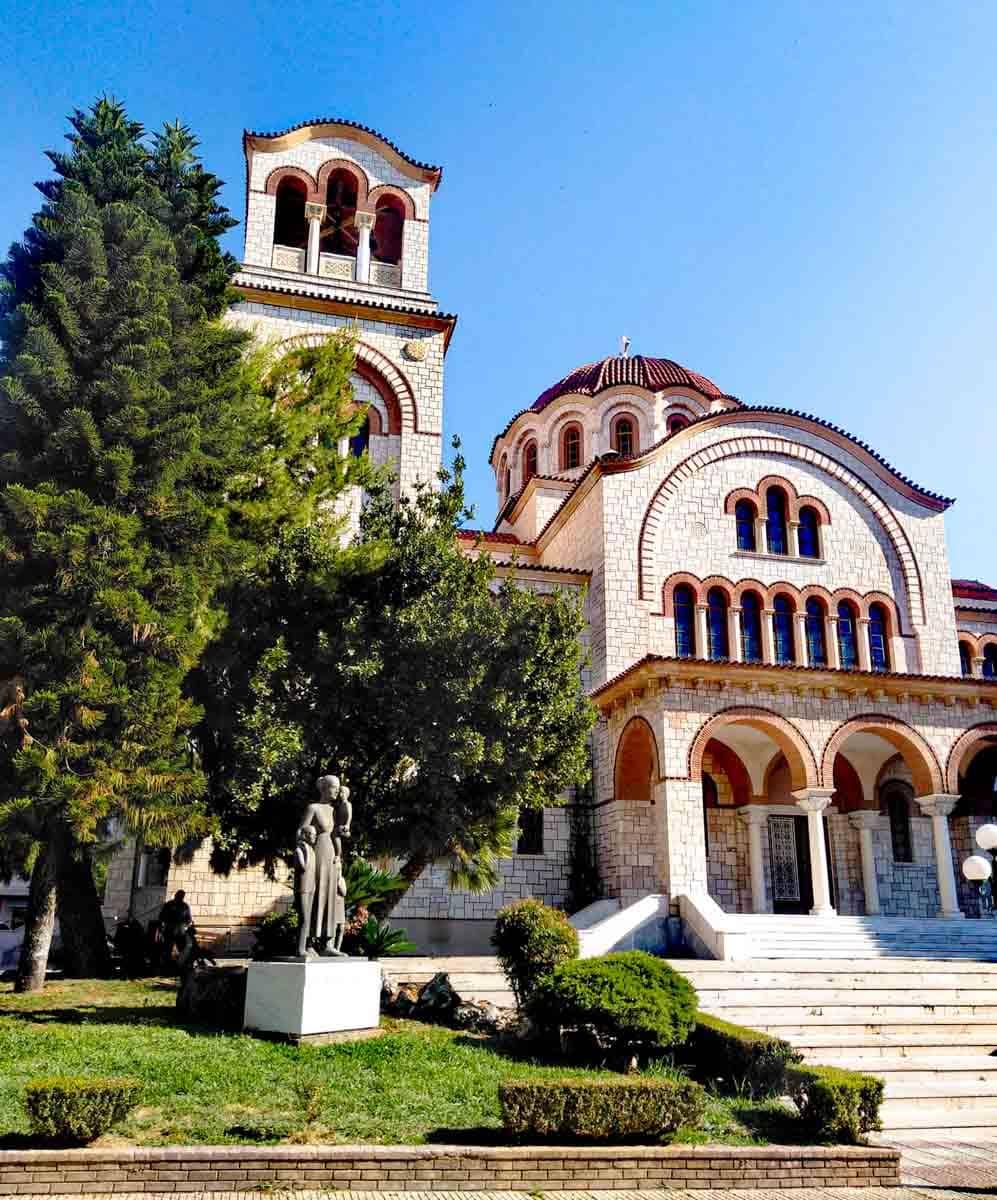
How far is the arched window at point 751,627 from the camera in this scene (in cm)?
2283

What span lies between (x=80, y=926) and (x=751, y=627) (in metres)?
15.3

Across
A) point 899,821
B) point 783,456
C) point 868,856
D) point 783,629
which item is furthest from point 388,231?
point 899,821

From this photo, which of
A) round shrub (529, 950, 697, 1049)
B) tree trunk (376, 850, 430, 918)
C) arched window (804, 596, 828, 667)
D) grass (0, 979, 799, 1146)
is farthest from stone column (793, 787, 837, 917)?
grass (0, 979, 799, 1146)

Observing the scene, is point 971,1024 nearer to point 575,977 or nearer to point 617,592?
point 575,977

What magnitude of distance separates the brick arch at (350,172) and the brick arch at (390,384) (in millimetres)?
4027

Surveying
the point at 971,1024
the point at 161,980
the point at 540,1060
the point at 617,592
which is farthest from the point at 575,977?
the point at 617,592

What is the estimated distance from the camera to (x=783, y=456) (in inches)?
964

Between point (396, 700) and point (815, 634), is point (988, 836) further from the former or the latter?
point (815, 634)

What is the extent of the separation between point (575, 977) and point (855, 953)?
7985 millimetres

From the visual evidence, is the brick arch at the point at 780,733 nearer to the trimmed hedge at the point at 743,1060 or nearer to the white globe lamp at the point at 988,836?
the white globe lamp at the point at 988,836

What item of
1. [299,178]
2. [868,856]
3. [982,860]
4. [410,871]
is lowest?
[410,871]

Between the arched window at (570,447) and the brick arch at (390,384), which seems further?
the arched window at (570,447)

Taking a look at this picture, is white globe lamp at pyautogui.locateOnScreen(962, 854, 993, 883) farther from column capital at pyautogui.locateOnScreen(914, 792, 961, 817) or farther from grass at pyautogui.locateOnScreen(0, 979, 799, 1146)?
grass at pyautogui.locateOnScreen(0, 979, 799, 1146)

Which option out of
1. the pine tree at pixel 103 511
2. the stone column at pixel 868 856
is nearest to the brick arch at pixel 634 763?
the stone column at pixel 868 856
